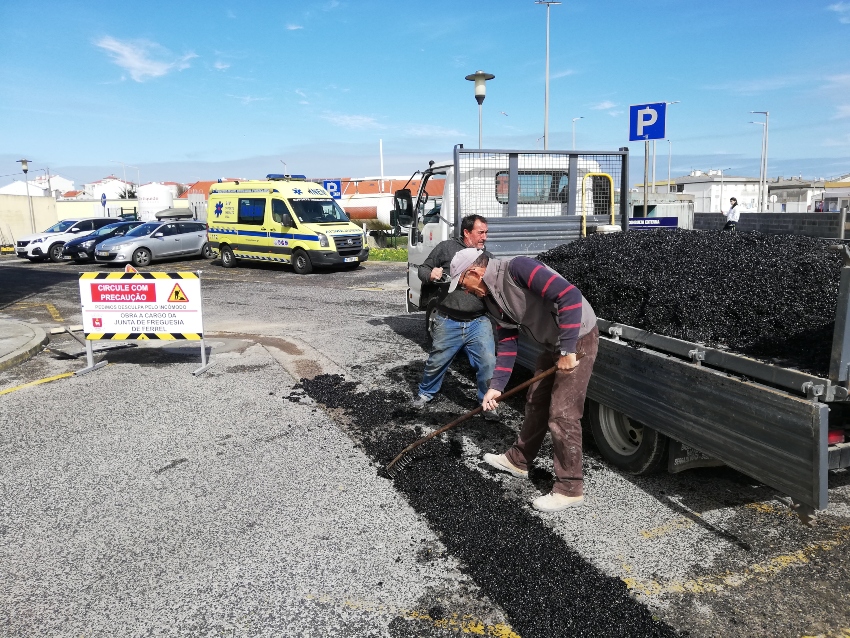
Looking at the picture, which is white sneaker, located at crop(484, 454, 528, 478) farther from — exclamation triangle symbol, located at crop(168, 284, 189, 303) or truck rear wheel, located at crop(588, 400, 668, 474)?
exclamation triangle symbol, located at crop(168, 284, 189, 303)

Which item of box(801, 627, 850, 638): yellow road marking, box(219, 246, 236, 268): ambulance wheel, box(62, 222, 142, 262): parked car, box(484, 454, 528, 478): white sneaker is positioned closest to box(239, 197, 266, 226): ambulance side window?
box(219, 246, 236, 268): ambulance wheel

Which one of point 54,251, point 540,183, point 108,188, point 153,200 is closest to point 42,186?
point 108,188

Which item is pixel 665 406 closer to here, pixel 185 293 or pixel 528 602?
pixel 528 602

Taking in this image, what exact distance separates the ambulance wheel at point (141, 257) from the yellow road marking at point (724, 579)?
20596mm

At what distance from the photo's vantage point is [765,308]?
4004 mm

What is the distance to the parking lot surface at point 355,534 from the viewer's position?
10.2 feet

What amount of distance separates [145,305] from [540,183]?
4.86 metres

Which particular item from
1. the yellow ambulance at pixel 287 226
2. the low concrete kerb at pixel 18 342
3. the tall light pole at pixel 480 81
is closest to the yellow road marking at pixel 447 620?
the low concrete kerb at pixel 18 342

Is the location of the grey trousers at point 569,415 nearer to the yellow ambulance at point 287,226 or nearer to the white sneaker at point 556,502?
the white sneaker at point 556,502

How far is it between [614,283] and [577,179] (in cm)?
298

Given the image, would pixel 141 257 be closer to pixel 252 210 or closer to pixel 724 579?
pixel 252 210

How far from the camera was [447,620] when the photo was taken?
3059 millimetres

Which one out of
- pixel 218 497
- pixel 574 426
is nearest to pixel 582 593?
pixel 574 426

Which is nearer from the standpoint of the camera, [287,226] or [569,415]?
[569,415]
